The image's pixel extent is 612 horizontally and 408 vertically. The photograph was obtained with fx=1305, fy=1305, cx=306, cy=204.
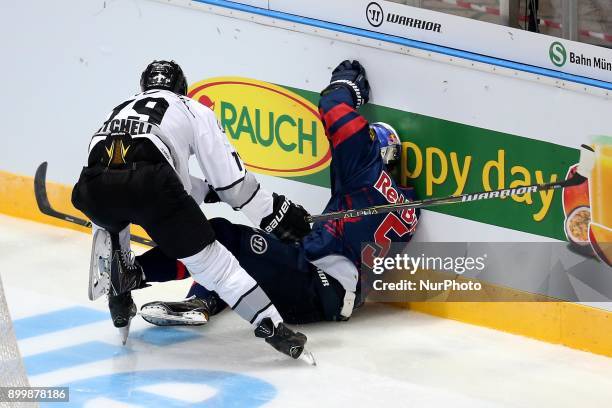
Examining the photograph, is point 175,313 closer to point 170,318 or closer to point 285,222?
point 170,318

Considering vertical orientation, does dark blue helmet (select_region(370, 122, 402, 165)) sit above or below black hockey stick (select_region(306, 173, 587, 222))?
above

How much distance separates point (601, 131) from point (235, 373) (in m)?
1.54

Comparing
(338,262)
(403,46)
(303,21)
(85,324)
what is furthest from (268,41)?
(85,324)

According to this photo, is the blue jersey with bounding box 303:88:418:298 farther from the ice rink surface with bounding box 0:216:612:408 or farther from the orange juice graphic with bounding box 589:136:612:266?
the orange juice graphic with bounding box 589:136:612:266

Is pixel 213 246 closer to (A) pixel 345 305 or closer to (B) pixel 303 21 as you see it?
(A) pixel 345 305

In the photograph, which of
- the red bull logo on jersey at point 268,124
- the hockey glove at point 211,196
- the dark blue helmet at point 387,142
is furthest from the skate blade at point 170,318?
the dark blue helmet at point 387,142

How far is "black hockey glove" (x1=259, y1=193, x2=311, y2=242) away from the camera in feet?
15.3

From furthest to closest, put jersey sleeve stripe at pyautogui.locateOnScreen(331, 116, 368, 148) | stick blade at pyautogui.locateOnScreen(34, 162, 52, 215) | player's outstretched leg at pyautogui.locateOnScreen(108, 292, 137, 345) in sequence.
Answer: stick blade at pyautogui.locateOnScreen(34, 162, 52, 215), jersey sleeve stripe at pyautogui.locateOnScreen(331, 116, 368, 148), player's outstretched leg at pyautogui.locateOnScreen(108, 292, 137, 345)

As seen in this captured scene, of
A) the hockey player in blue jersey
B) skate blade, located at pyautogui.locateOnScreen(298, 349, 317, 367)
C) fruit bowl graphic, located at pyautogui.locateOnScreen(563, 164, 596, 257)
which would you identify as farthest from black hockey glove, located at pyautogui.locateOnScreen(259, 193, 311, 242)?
fruit bowl graphic, located at pyautogui.locateOnScreen(563, 164, 596, 257)

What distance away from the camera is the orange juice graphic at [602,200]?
457 cm

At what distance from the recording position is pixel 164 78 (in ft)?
15.6

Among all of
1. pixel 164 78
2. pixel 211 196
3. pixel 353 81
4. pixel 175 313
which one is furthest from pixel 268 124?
pixel 175 313

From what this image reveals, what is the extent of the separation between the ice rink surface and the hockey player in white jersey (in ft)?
0.71

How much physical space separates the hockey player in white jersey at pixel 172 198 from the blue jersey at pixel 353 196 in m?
0.37
